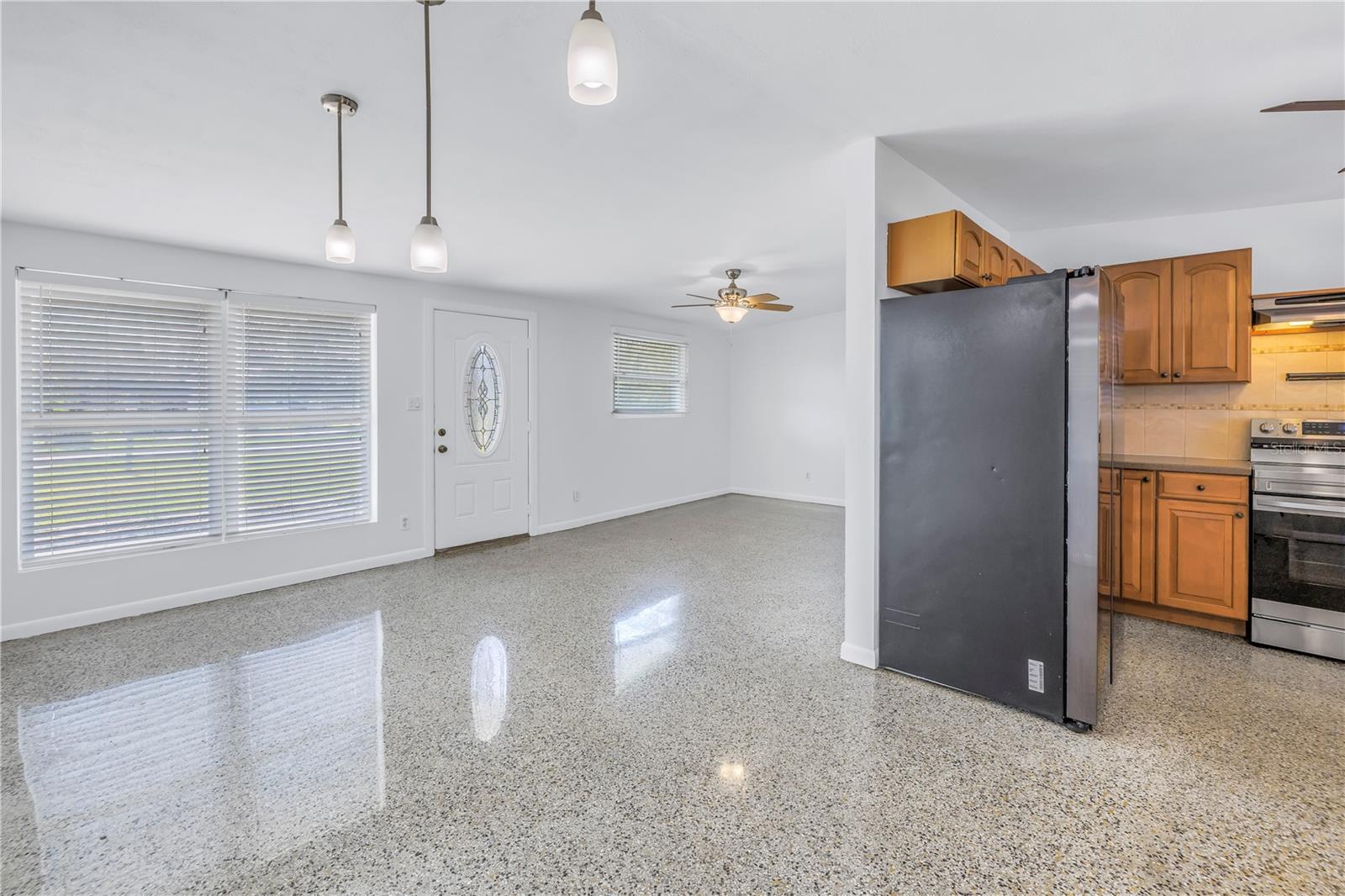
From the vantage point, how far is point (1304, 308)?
3.12 m

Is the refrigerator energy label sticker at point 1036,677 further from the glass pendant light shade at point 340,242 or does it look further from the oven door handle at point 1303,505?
the glass pendant light shade at point 340,242

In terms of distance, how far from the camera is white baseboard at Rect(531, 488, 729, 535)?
630 cm

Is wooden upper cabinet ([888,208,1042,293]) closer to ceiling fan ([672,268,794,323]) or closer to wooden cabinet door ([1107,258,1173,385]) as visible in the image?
wooden cabinet door ([1107,258,1173,385])

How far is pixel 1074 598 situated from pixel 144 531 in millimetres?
5299

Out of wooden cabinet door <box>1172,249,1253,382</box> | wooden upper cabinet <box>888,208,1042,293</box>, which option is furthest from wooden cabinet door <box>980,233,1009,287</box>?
wooden cabinet door <box>1172,249,1253,382</box>

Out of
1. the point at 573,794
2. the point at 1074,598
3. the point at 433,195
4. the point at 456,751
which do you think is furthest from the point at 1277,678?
the point at 433,195

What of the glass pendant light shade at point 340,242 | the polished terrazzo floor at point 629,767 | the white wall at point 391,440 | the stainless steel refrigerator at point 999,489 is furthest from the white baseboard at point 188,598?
the stainless steel refrigerator at point 999,489

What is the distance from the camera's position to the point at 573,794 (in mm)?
1979

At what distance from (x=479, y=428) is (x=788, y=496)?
14.3ft

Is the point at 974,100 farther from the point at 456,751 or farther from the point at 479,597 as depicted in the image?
the point at 479,597

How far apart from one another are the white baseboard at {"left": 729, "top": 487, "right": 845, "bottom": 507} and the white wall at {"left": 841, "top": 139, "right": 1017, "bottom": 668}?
15.9ft

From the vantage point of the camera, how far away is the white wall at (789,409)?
7668 mm

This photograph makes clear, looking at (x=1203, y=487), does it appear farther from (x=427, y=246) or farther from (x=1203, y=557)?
(x=427, y=246)

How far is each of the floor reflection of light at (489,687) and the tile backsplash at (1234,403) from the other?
3415 mm
